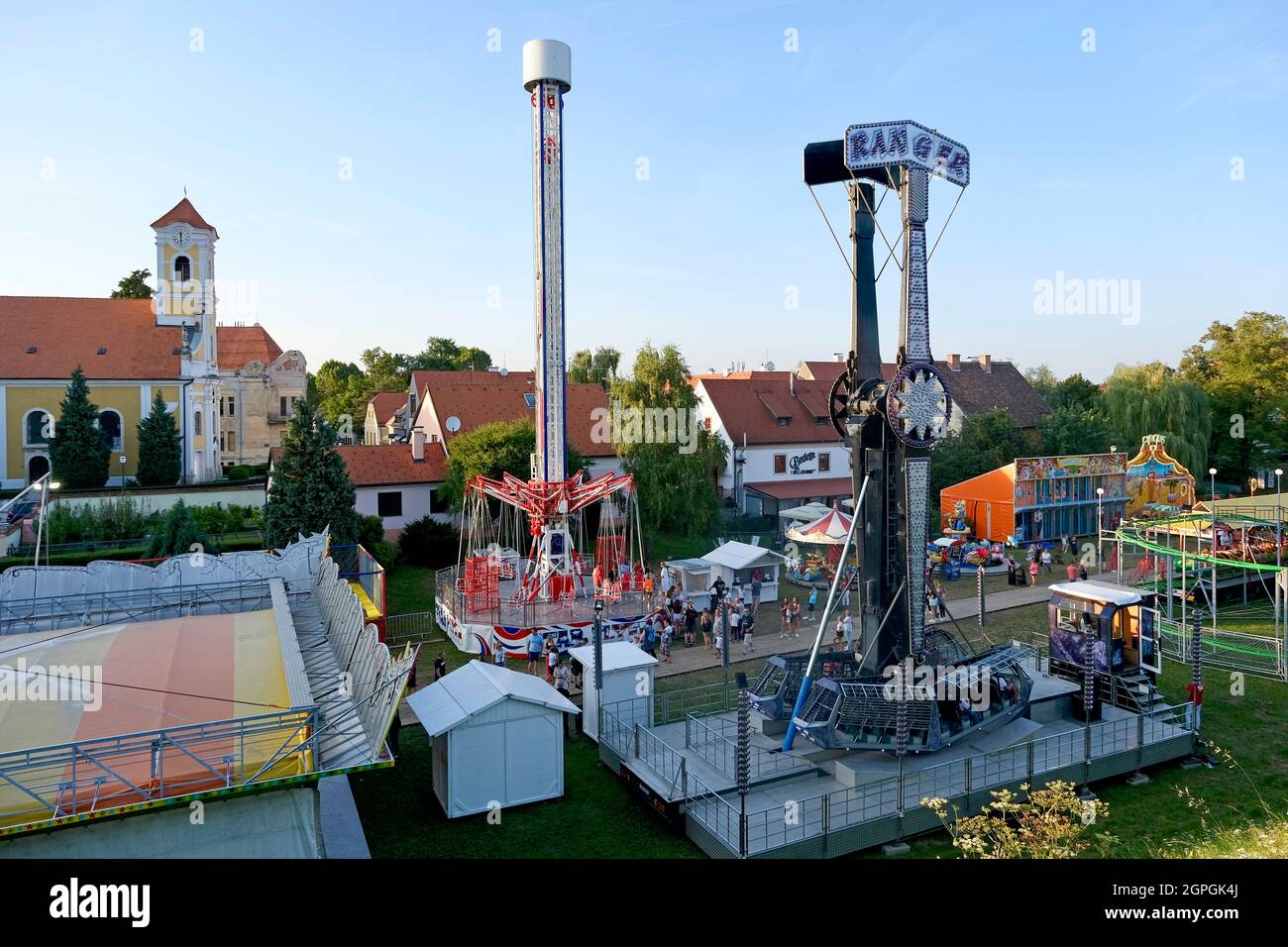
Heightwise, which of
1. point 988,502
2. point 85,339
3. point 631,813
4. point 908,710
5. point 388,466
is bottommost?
point 631,813

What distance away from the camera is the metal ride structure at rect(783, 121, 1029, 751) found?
47.0ft

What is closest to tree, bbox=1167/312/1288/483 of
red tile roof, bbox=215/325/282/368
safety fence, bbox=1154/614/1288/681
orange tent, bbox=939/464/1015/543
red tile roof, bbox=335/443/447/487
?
orange tent, bbox=939/464/1015/543

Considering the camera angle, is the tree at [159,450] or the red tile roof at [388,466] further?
the tree at [159,450]

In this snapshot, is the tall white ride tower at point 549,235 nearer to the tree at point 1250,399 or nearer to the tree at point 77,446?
the tree at point 77,446

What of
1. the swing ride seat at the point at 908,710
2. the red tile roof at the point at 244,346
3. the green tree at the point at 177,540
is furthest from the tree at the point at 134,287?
the swing ride seat at the point at 908,710

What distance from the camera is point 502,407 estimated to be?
4319 centimetres

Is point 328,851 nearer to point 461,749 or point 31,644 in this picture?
point 461,749

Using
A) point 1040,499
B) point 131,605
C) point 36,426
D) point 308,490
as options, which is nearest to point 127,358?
point 36,426

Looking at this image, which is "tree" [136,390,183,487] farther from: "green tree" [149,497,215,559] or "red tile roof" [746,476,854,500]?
"red tile roof" [746,476,854,500]

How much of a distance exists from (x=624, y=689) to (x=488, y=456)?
18110 millimetres

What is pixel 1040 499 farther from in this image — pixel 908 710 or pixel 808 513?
pixel 908 710

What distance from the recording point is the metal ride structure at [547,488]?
2375 centimetres

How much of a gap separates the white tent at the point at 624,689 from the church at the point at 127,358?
35313 mm
